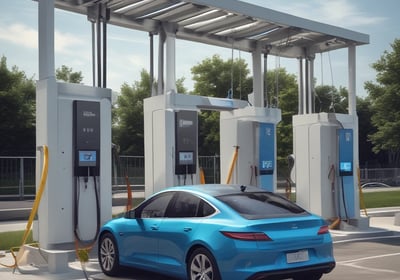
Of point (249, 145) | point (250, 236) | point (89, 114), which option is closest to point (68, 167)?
point (89, 114)

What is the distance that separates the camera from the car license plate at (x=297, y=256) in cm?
753

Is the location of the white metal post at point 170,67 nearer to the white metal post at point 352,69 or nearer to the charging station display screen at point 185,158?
the charging station display screen at point 185,158

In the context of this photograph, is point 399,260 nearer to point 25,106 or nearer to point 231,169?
point 231,169

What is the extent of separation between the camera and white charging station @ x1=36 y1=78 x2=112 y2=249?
10.7 metres

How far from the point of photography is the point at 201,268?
25.6 feet

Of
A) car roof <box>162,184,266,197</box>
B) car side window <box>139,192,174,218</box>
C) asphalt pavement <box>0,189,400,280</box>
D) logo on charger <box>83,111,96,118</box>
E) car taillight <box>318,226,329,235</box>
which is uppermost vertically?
logo on charger <box>83,111,96,118</box>

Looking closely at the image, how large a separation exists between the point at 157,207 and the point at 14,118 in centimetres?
3427

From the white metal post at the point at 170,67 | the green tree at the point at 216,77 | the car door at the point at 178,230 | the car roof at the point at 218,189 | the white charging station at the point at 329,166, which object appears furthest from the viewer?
the green tree at the point at 216,77

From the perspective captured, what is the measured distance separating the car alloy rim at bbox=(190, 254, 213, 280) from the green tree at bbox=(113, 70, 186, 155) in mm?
41729

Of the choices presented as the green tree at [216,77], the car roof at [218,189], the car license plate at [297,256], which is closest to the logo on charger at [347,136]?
the car roof at [218,189]

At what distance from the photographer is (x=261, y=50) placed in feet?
54.6

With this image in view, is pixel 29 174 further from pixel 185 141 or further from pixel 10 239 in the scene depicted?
pixel 185 141

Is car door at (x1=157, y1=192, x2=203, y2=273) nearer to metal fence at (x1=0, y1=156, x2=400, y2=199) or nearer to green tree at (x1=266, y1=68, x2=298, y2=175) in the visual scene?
metal fence at (x1=0, y1=156, x2=400, y2=199)

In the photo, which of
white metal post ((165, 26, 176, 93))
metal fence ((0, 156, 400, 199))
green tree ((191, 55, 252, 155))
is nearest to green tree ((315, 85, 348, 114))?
green tree ((191, 55, 252, 155))
